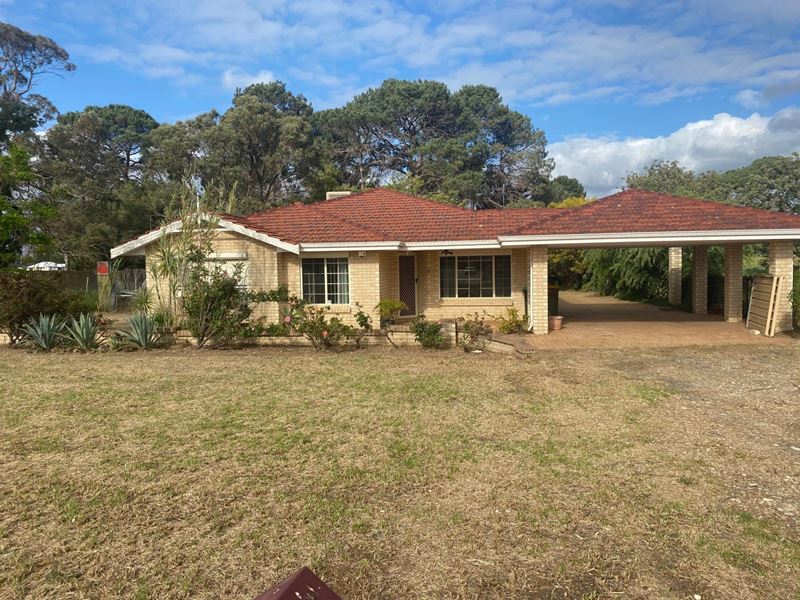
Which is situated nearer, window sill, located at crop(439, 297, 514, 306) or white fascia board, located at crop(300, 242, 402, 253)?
white fascia board, located at crop(300, 242, 402, 253)

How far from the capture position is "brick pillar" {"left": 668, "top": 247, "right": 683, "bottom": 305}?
73.6 feet

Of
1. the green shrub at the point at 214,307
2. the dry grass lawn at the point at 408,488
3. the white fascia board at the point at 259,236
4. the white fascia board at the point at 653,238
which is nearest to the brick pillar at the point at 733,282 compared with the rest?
the white fascia board at the point at 653,238

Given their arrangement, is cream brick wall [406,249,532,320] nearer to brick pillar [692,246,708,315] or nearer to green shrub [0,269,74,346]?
brick pillar [692,246,708,315]

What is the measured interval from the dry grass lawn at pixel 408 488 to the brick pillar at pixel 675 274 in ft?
46.0

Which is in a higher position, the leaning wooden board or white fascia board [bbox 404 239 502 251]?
white fascia board [bbox 404 239 502 251]

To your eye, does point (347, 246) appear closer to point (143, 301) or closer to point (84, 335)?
point (143, 301)

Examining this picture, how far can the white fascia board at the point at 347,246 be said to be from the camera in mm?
14938

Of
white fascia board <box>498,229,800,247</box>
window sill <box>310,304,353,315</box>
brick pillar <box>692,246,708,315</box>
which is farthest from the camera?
brick pillar <box>692,246,708,315</box>

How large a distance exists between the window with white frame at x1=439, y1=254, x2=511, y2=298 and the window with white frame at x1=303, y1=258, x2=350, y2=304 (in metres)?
3.17

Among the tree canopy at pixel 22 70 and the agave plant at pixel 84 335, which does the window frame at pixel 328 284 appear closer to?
the agave plant at pixel 84 335

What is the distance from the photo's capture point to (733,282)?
1636cm

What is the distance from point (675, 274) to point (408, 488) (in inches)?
826

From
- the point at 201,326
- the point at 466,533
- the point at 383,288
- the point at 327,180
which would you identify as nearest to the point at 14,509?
the point at 466,533

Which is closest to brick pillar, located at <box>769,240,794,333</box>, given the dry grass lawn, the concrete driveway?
the concrete driveway
